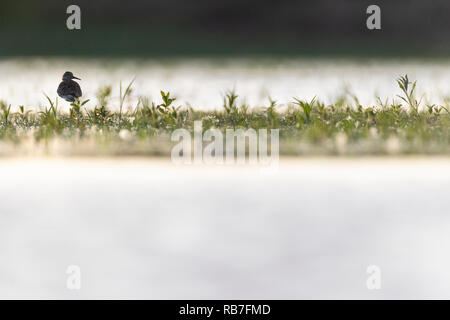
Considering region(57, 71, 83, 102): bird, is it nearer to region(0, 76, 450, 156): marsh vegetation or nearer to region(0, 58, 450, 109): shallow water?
region(0, 76, 450, 156): marsh vegetation

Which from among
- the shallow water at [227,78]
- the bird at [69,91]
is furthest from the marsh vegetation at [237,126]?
the shallow water at [227,78]

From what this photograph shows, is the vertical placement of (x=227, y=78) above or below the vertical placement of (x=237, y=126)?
above

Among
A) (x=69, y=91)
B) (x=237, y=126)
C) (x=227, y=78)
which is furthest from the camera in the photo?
(x=227, y=78)

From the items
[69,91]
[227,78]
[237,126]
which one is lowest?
[237,126]

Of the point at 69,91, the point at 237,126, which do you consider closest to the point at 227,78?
the point at 69,91

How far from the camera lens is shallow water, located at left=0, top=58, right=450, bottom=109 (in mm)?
12070

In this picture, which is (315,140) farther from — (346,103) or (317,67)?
(317,67)

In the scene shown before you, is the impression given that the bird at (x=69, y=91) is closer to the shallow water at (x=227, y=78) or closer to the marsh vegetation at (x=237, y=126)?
the marsh vegetation at (x=237, y=126)

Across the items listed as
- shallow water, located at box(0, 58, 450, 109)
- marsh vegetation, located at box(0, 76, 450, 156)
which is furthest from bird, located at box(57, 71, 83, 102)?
shallow water, located at box(0, 58, 450, 109)

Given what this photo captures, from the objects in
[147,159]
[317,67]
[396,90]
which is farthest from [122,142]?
[317,67]

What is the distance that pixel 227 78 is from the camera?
15469 mm

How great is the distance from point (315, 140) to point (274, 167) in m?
1.11

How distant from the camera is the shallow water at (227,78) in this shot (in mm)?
12070

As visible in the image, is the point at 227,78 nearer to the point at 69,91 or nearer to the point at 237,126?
the point at 69,91
